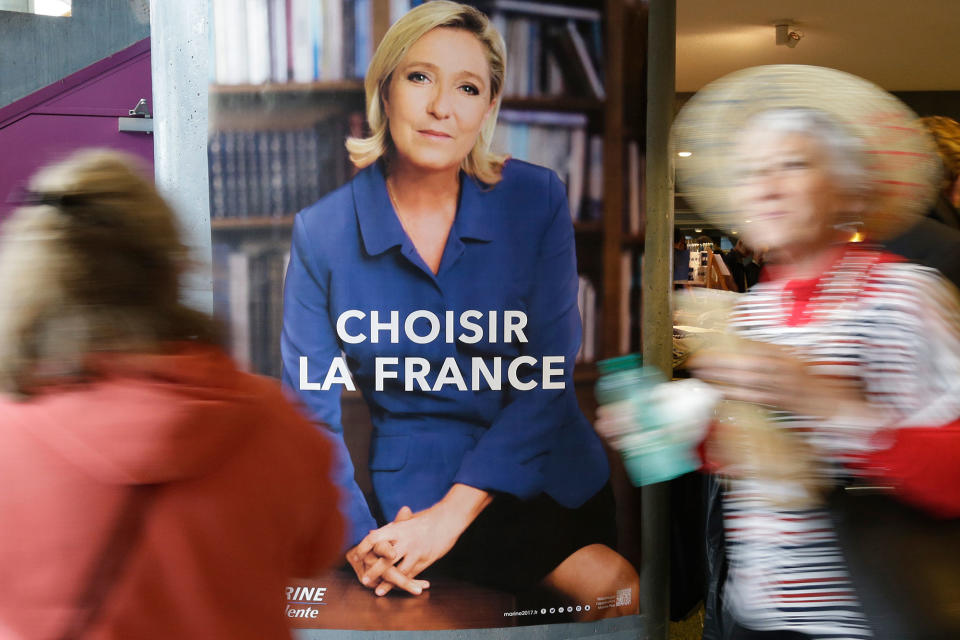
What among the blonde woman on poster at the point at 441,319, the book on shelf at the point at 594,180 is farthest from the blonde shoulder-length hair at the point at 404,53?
the book on shelf at the point at 594,180

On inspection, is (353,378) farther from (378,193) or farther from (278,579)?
(278,579)

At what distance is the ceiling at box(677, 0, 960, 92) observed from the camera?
6480mm

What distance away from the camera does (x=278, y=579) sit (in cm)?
124

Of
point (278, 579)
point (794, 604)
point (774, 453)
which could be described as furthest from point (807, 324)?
point (278, 579)

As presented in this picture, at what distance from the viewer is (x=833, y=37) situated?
24.3 ft

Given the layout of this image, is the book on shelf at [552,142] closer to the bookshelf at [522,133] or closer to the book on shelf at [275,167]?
the bookshelf at [522,133]

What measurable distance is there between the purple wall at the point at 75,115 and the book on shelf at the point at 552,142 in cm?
462

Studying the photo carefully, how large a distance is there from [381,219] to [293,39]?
64cm

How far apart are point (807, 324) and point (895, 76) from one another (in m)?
9.18

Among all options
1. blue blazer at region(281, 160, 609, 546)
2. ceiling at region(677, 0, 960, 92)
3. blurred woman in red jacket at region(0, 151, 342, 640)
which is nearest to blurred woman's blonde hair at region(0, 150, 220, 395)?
blurred woman in red jacket at region(0, 151, 342, 640)

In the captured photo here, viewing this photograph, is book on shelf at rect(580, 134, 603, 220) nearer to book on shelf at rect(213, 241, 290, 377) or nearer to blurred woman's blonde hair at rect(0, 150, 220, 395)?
book on shelf at rect(213, 241, 290, 377)

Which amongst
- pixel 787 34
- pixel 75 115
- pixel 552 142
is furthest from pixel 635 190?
pixel 75 115

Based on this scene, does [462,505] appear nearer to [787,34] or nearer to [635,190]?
[635,190]

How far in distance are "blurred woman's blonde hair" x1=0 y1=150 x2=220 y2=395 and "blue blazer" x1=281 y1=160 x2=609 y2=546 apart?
149cm
